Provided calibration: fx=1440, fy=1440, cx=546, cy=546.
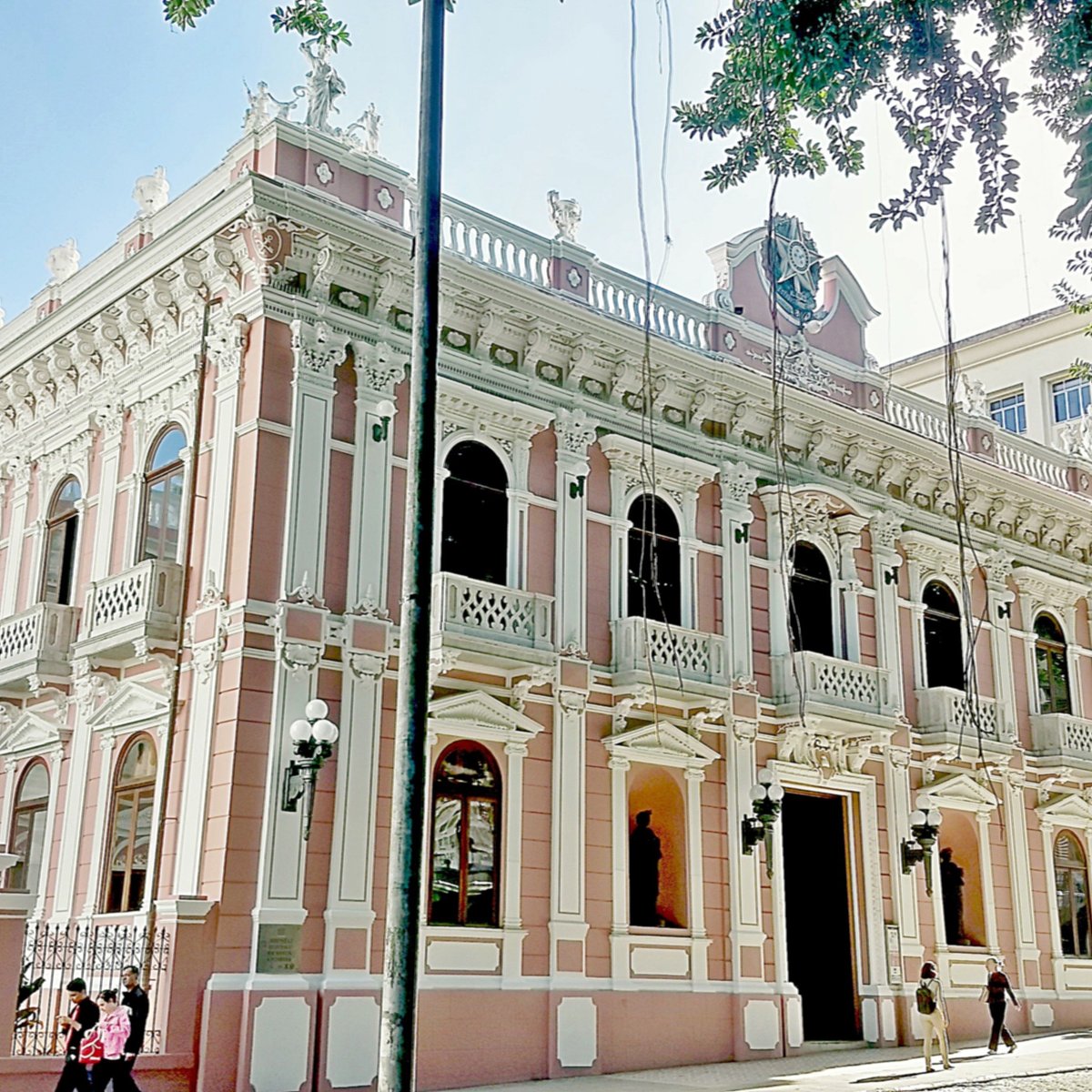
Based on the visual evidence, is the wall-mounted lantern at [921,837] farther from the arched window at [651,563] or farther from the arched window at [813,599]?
the arched window at [651,563]

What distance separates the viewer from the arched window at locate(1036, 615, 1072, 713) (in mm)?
26234

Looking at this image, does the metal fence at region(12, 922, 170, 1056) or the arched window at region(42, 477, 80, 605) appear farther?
the arched window at region(42, 477, 80, 605)

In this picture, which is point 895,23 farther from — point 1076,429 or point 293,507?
point 1076,429

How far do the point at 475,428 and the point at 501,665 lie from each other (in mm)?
3141

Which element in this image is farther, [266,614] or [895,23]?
[266,614]

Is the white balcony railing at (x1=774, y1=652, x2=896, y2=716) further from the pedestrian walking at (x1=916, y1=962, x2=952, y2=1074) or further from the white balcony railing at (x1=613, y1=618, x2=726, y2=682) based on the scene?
the pedestrian walking at (x1=916, y1=962, x2=952, y2=1074)

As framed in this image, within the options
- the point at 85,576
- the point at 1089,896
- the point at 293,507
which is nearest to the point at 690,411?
the point at 293,507

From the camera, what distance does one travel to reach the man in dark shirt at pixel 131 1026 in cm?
1277

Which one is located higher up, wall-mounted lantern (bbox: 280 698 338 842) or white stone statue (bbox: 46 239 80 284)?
white stone statue (bbox: 46 239 80 284)

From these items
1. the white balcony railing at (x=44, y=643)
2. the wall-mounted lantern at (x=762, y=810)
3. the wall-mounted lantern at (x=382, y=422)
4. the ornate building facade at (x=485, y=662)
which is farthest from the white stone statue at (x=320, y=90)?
the wall-mounted lantern at (x=762, y=810)

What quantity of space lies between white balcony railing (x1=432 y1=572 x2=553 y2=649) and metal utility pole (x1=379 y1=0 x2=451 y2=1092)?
316 inches

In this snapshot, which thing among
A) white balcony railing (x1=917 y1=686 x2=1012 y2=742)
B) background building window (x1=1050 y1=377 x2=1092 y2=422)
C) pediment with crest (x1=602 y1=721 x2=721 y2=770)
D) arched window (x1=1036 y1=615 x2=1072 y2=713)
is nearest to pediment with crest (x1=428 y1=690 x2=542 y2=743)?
pediment with crest (x1=602 y1=721 x2=721 y2=770)

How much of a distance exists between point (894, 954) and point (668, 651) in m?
6.04

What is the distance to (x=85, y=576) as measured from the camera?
1911cm
